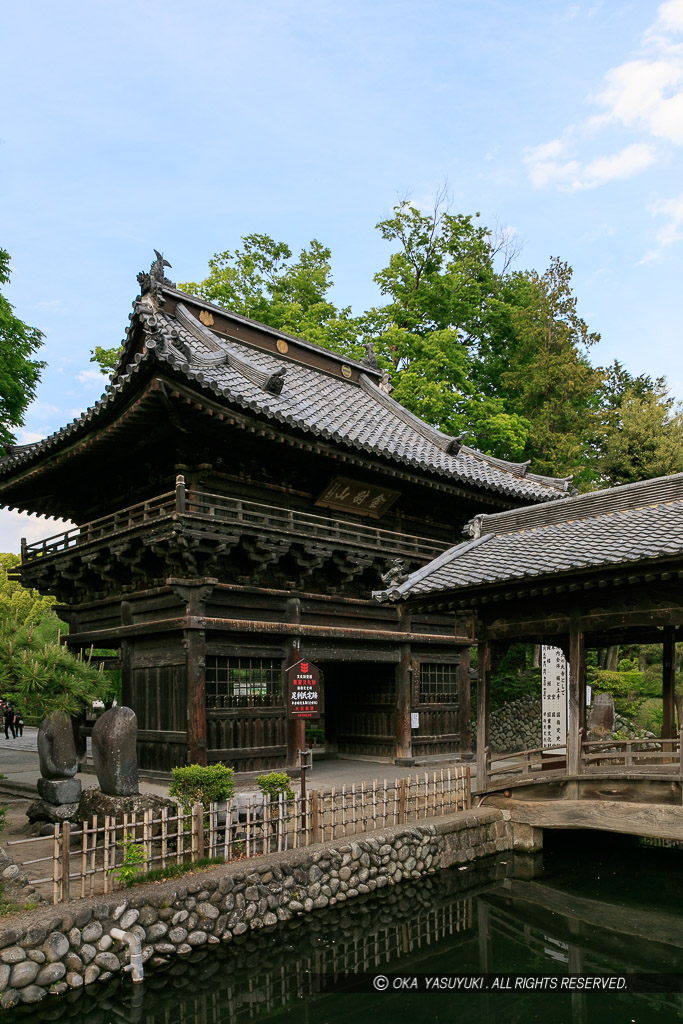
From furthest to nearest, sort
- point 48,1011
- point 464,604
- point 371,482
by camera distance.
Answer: point 371,482, point 464,604, point 48,1011

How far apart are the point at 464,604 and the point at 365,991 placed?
6.23m

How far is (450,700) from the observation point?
748 inches

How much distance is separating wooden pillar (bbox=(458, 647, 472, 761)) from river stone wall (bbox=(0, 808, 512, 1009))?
7.25 meters

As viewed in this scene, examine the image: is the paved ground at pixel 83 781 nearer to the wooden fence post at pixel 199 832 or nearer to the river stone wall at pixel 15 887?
the river stone wall at pixel 15 887

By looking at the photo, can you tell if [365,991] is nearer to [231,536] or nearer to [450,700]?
[231,536]

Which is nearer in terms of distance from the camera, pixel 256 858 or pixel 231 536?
pixel 256 858

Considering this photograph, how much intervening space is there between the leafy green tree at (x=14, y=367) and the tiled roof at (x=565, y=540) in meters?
12.8

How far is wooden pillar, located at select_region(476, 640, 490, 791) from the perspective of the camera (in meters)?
12.8

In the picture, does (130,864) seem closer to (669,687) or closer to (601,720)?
(669,687)

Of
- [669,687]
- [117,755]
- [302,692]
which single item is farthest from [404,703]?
[117,755]

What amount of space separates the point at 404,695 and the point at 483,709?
15.8 feet

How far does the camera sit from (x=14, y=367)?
2044 cm

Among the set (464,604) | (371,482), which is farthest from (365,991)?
(371,482)

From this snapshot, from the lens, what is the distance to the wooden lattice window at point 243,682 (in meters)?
13.8
